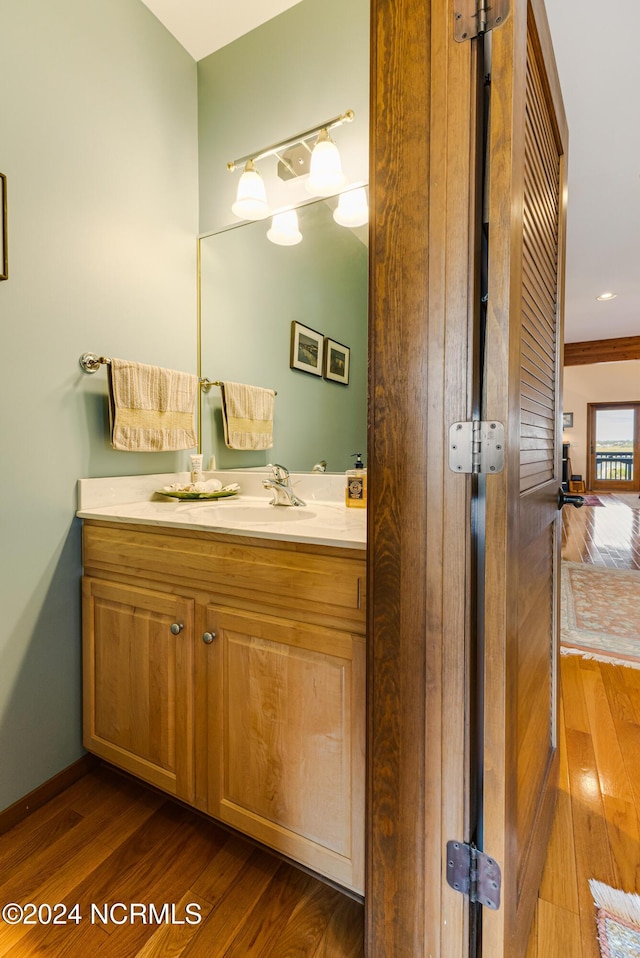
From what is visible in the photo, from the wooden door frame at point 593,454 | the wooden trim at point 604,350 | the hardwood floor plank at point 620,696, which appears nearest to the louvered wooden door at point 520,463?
the hardwood floor plank at point 620,696

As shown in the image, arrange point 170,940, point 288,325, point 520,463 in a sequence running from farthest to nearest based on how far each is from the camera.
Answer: point 288,325 < point 170,940 < point 520,463

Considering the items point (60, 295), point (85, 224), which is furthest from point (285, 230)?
point (60, 295)

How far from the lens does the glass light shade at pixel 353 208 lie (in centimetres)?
163

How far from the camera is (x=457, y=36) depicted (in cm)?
69

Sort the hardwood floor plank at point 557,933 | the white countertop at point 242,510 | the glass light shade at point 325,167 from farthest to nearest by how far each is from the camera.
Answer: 1. the glass light shade at point 325,167
2. the white countertop at point 242,510
3. the hardwood floor plank at point 557,933

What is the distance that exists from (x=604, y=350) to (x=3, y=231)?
6.23 meters

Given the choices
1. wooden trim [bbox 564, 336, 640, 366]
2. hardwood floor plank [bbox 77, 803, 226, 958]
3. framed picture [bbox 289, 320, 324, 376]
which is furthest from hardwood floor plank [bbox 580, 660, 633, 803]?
wooden trim [bbox 564, 336, 640, 366]

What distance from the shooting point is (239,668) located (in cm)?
112

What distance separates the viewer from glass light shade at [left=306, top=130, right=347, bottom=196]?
160cm

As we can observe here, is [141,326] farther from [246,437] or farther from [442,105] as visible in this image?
[442,105]

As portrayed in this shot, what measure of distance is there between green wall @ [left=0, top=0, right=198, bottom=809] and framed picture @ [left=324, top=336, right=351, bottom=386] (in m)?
0.68

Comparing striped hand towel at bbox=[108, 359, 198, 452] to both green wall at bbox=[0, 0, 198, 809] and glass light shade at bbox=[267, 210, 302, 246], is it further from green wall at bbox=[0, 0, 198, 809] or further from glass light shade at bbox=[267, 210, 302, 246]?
glass light shade at bbox=[267, 210, 302, 246]

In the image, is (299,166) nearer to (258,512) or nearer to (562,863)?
(258,512)

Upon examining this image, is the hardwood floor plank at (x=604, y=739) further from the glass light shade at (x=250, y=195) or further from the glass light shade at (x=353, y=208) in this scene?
the glass light shade at (x=250, y=195)
